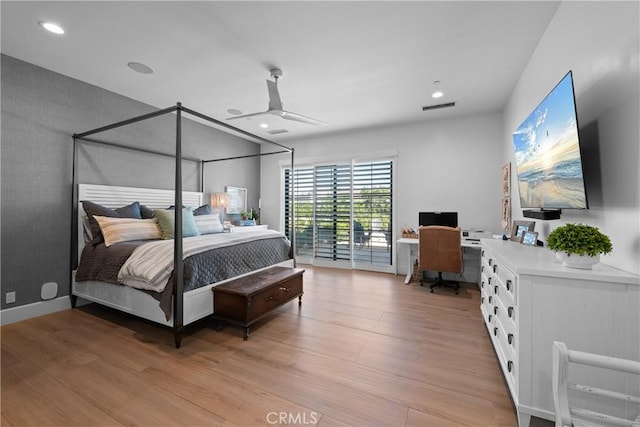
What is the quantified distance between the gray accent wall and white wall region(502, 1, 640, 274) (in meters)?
4.77

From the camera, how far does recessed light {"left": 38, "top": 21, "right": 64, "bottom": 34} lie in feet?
7.16

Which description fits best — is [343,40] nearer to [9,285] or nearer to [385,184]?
[385,184]

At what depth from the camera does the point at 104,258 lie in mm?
2721

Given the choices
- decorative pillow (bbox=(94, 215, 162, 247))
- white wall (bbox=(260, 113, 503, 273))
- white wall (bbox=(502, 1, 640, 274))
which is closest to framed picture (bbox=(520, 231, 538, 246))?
white wall (bbox=(502, 1, 640, 274))

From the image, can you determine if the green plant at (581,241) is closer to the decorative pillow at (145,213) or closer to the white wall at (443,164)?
the white wall at (443,164)

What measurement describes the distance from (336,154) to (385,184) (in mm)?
1174

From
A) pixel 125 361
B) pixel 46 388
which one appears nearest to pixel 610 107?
pixel 125 361

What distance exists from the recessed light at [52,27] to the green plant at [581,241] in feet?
12.9

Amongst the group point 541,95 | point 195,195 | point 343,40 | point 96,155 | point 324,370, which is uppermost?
point 343,40

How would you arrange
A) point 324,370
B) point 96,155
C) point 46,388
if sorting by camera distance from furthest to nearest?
point 96,155, point 324,370, point 46,388

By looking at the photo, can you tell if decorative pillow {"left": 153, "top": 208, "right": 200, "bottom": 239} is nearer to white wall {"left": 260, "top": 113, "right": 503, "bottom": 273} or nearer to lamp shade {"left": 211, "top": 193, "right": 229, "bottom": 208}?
lamp shade {"left": 211, "top": 193, "right": 229, "bottom": 208}

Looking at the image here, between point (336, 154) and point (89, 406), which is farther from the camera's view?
point (336, 154)

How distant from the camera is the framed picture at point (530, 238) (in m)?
2.23

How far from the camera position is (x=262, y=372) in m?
1.90
